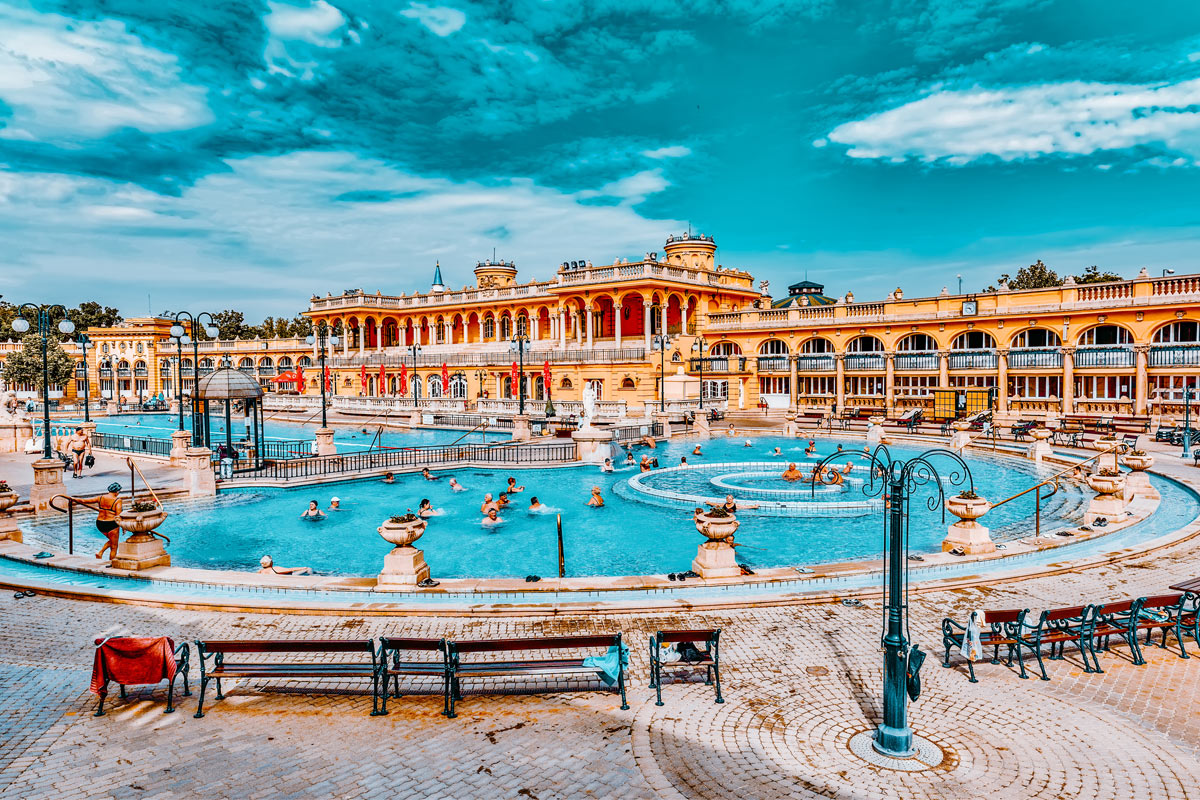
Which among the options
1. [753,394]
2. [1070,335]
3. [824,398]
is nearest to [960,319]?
[1070,335]

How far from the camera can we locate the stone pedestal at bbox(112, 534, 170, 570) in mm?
13047

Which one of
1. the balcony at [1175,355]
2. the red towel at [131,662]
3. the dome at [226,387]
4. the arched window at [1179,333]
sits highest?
the arched window at [1179,333]

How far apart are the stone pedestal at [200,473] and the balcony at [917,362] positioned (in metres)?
39.4

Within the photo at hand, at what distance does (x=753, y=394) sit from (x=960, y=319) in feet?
47.8

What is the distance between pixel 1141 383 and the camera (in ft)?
119

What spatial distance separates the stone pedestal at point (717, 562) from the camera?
12.2 meters

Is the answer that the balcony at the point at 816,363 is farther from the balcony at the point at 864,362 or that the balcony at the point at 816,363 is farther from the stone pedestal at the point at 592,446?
the stone pedestal at the point at 592,446

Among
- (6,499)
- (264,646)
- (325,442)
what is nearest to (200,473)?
(6,499)

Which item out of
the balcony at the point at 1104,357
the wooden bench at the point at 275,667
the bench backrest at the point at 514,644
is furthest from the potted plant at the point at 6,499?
the balcony at the point at 1104,357

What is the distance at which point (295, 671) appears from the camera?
25.6ft

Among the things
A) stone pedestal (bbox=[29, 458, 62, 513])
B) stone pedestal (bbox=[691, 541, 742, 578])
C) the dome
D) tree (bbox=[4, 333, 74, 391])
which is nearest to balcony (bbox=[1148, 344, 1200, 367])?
stone pedestal (bbox=[691, 541, 742, 578])

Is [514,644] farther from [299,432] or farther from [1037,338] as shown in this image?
[299,432]

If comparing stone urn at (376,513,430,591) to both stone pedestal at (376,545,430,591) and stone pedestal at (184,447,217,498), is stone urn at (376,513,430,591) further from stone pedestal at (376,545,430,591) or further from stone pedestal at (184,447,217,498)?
stone pedestal at (184,447,217,498)

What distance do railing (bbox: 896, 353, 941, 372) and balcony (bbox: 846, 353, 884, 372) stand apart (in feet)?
3.93
